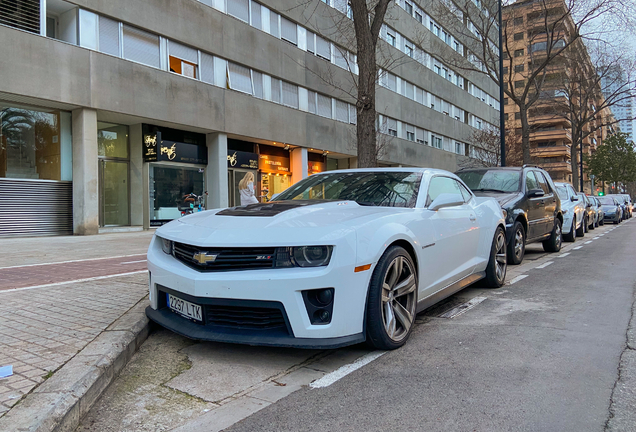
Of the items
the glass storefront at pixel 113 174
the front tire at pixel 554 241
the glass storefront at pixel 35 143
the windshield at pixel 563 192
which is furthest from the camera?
the glass storefront at pixel 113 174

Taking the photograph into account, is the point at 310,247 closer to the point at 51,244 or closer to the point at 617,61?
the point at 51,244

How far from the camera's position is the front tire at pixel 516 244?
800cm

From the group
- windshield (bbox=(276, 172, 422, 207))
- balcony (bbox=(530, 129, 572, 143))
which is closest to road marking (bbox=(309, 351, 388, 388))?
windshield (bbox=(276, 172, 422, 207))

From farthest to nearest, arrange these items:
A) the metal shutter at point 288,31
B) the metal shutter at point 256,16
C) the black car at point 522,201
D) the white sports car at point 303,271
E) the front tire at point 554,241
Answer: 1. the metal shutter at point 288,31
2. the metal shutter at point 256,16
3. the front tire at point 554,241
4. the black car at point 522,201
5. the white sports car at point 303,271

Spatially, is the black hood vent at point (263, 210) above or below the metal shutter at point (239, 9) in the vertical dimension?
below

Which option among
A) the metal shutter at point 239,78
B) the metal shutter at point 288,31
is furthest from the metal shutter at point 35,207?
the metal shutter at point 288,31

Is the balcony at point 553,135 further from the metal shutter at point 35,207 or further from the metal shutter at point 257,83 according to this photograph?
the metal shutter at point 35,207

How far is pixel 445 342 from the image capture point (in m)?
3.86

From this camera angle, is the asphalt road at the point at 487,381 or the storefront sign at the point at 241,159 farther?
the storefront sign at the point at 241,159

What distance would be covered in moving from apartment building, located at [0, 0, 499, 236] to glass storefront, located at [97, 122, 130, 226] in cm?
4

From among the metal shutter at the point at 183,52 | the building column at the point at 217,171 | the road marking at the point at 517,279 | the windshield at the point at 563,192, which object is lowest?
the road marking at the point at 517,279

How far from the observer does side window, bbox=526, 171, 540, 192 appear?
30.2ft

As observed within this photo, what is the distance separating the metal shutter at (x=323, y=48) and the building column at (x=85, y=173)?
1272 cm

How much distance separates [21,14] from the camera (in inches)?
530
